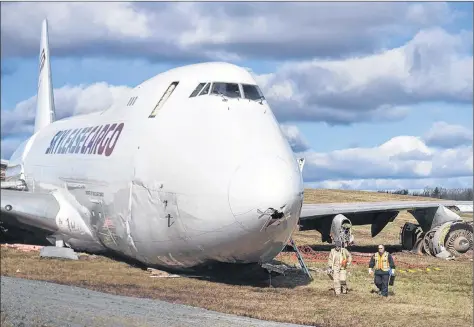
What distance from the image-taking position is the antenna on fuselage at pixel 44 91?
43.6 metres

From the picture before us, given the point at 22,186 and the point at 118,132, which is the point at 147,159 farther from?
the point at 22,186

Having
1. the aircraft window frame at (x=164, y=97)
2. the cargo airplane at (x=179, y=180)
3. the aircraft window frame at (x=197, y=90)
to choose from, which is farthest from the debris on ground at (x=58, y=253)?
the aircraft window frame at (x=197, y=90)

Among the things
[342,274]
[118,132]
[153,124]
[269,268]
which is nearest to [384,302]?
[342,274]

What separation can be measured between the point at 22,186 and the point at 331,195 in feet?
177

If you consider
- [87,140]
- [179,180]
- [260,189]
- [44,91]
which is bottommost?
[260,189]

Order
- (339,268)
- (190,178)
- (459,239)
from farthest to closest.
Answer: (459,239) → (339,268) → (190,178)

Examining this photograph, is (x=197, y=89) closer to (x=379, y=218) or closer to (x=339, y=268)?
(x=339, y=268)

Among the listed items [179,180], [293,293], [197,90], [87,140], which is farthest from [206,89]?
[87,140]

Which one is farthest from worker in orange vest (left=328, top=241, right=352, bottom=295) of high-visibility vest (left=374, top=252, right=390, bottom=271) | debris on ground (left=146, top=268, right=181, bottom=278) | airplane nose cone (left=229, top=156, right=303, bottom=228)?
debris on ground (left=146, top=268, right=181, bottom=278)

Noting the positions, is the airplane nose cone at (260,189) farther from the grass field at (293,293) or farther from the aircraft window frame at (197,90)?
the aircraft window frame at (197,90)

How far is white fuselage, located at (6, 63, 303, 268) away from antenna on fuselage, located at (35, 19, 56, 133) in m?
19.6

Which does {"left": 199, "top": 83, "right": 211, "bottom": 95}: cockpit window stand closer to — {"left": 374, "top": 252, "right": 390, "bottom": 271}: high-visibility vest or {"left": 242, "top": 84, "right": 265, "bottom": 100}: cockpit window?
{"left": 242, "top": 84, "right": 265, "bottom": 100}: cockpit window

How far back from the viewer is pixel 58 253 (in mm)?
24328

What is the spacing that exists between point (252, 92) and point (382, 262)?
581 centimetres
